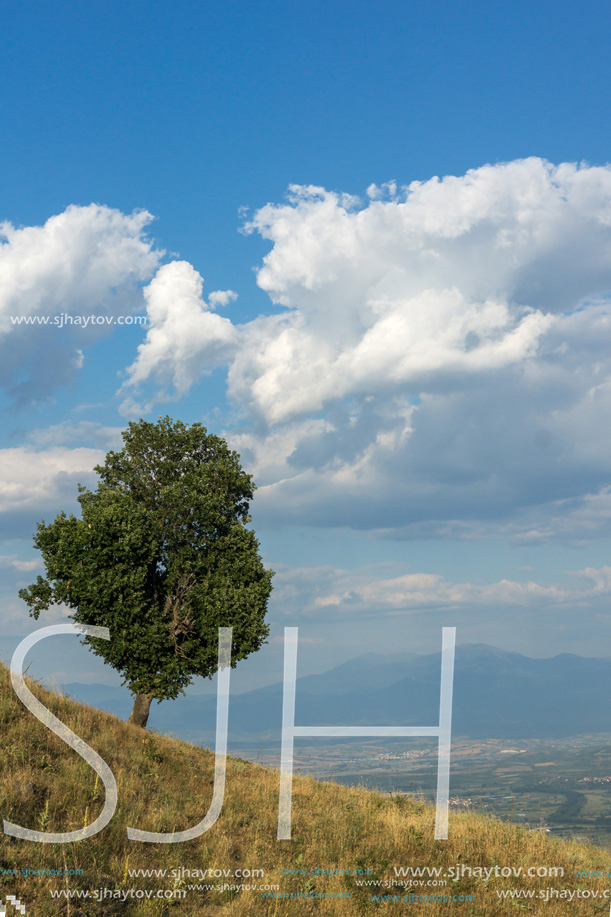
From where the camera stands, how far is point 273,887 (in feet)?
39.9

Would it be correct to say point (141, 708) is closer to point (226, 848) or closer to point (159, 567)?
point (159, 567)

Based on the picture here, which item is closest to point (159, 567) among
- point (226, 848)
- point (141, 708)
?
point (141, 708)

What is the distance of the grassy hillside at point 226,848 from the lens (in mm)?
10836

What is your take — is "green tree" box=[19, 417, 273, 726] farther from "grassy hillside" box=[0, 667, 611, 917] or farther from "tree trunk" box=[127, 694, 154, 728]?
→ "grassy hillside" box=[0, 667, 611, 917]

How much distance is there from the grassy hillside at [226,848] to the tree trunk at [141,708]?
905cm

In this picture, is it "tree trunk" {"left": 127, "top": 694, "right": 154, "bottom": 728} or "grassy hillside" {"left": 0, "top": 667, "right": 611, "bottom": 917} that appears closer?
"grassy hillside" {"left": 0, "top": 667, "right": 611, "bottom": 917}

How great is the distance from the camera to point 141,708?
28953mm

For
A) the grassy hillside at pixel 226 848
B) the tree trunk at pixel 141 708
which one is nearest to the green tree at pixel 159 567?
the tree trunk at pixel 141 708

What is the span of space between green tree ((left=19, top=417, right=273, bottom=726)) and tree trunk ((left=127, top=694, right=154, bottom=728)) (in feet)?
0.18

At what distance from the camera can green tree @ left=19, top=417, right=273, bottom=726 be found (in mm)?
27625

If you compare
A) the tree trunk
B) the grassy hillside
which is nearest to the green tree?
the tree trunk

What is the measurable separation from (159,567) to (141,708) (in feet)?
22.0

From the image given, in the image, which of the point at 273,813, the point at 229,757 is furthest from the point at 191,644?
the point at 273,813

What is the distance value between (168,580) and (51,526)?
242 inches
